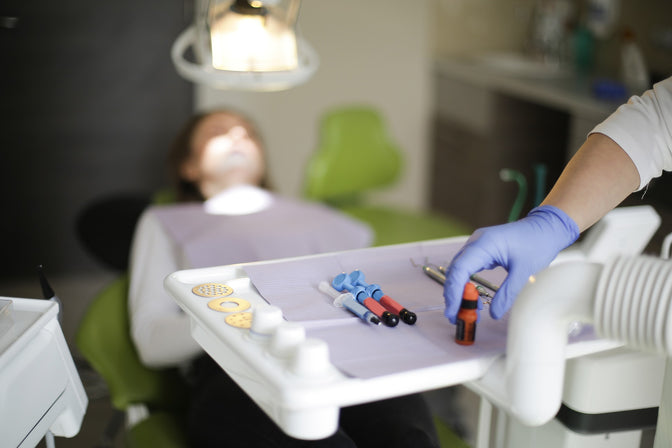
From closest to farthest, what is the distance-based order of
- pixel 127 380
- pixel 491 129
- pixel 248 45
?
pixel 248 45
pixel 127 380
pixel 491 129

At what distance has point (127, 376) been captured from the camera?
4.79ft

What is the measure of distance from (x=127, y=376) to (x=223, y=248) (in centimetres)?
40

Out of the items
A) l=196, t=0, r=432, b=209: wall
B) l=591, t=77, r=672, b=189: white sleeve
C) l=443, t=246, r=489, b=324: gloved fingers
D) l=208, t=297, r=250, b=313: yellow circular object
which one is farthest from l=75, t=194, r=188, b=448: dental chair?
l=196, t=0, r=432, b=209: wall

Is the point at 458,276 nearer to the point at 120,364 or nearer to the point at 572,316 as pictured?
the point at 572,316

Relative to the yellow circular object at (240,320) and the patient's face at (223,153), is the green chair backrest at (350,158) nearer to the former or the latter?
Answer: the patient's face at (223,153)

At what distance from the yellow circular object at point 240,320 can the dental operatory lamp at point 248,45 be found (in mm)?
460

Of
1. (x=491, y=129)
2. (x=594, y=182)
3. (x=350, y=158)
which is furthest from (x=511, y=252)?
(x=491, y=129)

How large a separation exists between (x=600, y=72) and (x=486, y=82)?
0.54m

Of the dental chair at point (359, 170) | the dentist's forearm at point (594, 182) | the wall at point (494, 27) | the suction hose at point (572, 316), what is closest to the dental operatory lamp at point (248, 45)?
the dentist's forearm at point (594, 182)

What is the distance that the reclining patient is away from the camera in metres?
1.25

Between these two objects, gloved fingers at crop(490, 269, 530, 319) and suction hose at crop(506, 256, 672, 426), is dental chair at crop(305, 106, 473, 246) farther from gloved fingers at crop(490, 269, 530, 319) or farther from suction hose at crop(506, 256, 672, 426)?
suction hose at crop(506, 256, 672, 426)

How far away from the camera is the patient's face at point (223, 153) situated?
189 centimetres

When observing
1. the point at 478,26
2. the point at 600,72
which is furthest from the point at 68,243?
the point at 600,72

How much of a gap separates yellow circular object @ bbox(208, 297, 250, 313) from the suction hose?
0.32 meters
